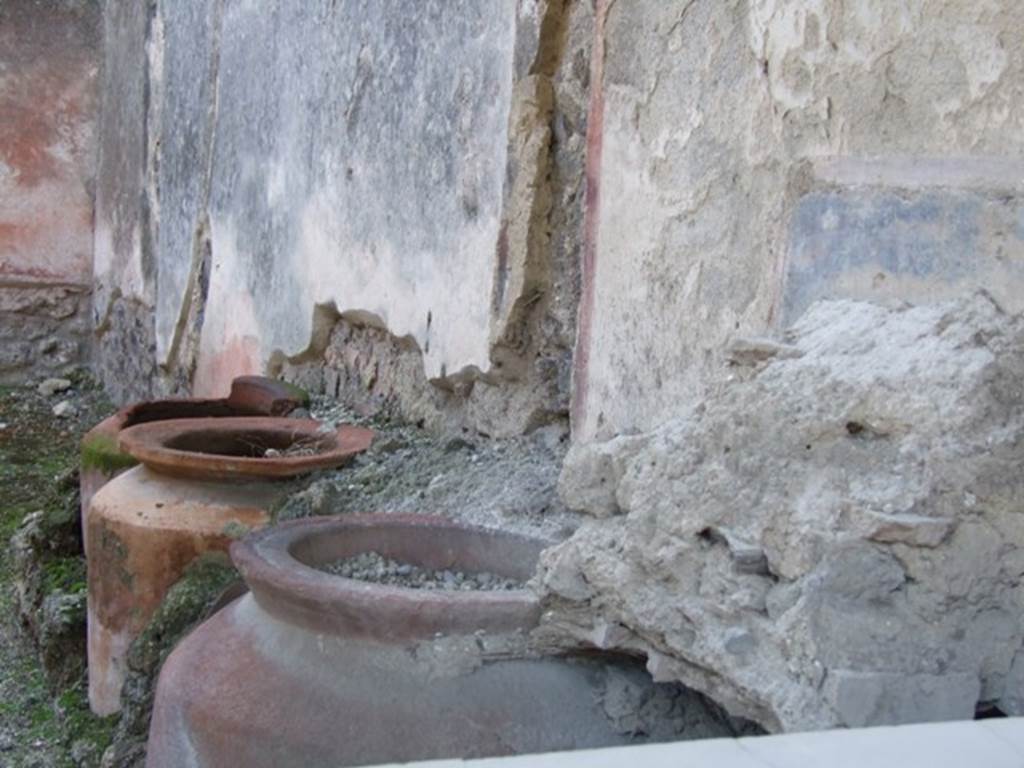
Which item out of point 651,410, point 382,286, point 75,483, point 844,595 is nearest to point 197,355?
point 75,483

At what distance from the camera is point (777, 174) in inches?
68.6

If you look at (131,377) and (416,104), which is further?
(131,377)

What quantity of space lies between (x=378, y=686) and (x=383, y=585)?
0.13 metres

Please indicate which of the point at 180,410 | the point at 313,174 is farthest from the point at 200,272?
the point at 180,410

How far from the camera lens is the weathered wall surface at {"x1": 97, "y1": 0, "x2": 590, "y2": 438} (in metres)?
2.54

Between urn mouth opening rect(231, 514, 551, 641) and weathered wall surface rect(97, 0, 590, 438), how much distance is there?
65 centimetres

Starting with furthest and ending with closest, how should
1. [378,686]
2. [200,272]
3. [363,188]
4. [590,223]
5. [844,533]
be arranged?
1. [200,272]
2. [363,188]
3. [590,223]
4. [378,686]
5. [844,533]

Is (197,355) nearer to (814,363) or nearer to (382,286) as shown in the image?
(382,286)

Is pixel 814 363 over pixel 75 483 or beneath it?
over

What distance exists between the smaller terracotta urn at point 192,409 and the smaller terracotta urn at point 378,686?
160cm

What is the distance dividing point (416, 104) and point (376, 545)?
145 centimetres

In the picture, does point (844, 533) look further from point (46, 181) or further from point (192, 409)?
point (46, 181)

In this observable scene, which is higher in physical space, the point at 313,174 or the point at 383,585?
the point at 313,174

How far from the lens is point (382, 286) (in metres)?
3.26
